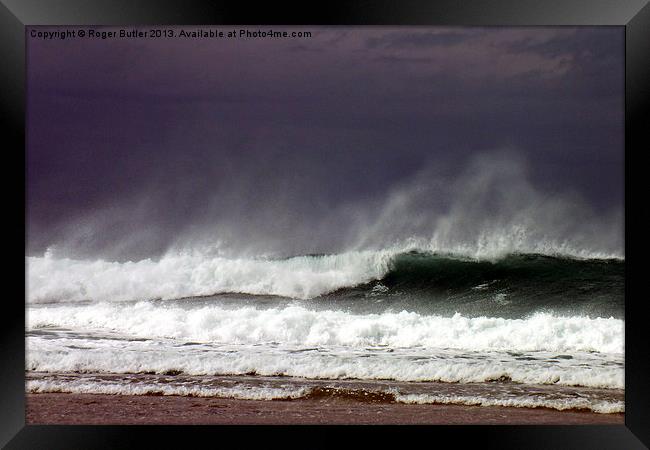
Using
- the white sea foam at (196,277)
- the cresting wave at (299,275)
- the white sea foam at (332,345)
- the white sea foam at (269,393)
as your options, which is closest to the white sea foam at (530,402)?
the white sea foam at (269,393)

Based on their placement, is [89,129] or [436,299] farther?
[436,299]

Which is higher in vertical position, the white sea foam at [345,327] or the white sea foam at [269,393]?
the white sea foam at [345,327]

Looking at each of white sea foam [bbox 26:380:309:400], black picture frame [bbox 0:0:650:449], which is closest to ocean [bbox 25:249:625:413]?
white sea foam [bbox 26:380:309:400]

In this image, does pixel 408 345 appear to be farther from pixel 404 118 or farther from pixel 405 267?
pixel 404 118

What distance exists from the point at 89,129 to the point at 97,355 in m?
1.48

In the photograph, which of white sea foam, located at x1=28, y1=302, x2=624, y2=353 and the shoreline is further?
white sea foam, located at x1=28, y1=302, x2=624, y2=353

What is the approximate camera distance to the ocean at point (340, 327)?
3.82m

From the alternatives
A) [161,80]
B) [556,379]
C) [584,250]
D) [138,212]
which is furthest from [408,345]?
[161,80]

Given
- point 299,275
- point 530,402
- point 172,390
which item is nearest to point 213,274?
point 299,275

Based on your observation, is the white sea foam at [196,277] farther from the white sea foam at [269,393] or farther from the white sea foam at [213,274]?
the white sea foam at [269,393]

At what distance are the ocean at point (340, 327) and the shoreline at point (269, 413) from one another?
0.18 feet

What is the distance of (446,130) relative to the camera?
3914mm

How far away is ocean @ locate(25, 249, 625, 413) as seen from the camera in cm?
382

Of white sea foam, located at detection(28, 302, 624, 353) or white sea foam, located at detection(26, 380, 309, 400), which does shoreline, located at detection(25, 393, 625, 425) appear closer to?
white sea foam, located at detection(26, 380, 309, 400)
